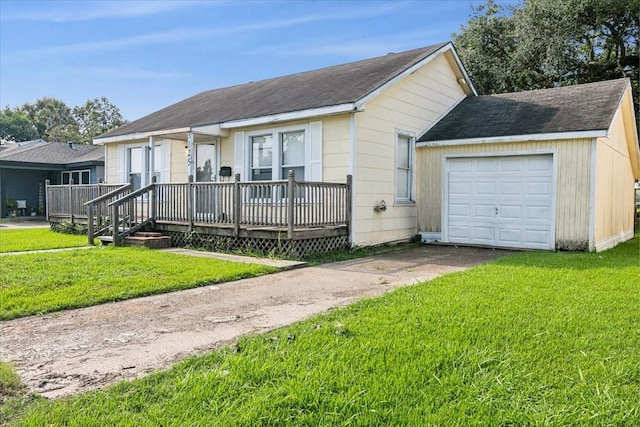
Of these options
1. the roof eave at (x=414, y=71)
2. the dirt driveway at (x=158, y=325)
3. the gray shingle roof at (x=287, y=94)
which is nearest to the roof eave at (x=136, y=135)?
the gray shingle roof at (x=287, y=94)

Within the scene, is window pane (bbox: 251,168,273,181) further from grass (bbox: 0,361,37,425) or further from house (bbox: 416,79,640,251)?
grass (bbox: 0,361,37,425)

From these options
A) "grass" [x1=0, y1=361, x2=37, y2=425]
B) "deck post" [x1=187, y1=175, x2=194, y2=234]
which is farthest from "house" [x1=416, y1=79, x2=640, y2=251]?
"grass" [x1=0, y1=361, x2=37, y2=425]

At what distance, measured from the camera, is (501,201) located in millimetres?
11227

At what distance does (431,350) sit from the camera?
3713 mm

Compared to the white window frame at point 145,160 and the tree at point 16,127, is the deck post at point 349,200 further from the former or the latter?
the tree at point 16,127

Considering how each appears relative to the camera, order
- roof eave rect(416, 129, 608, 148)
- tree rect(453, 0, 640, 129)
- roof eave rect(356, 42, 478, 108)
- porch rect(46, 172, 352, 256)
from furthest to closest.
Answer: tree rect(453, 0, 640, 129), roof eave rect(356, 42, 478, 108), roof eave rect(416, 129, 608, 148), porch rect(46, 172, 352, 256)

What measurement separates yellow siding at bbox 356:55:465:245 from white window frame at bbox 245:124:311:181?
1.28 metres

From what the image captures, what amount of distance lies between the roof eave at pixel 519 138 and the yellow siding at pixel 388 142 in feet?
2.63

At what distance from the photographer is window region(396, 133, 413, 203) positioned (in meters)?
12.0

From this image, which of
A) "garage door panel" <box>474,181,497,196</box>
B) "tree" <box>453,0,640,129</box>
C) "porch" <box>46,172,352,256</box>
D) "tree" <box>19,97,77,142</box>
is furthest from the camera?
"tree" <box>19,97,77,142</box>

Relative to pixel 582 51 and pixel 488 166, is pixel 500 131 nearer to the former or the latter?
pixel 488 166

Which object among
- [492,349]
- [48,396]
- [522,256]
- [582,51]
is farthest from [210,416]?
[582,51]

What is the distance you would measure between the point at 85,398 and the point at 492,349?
289 cm

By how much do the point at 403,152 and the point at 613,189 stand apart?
5.55 meters
